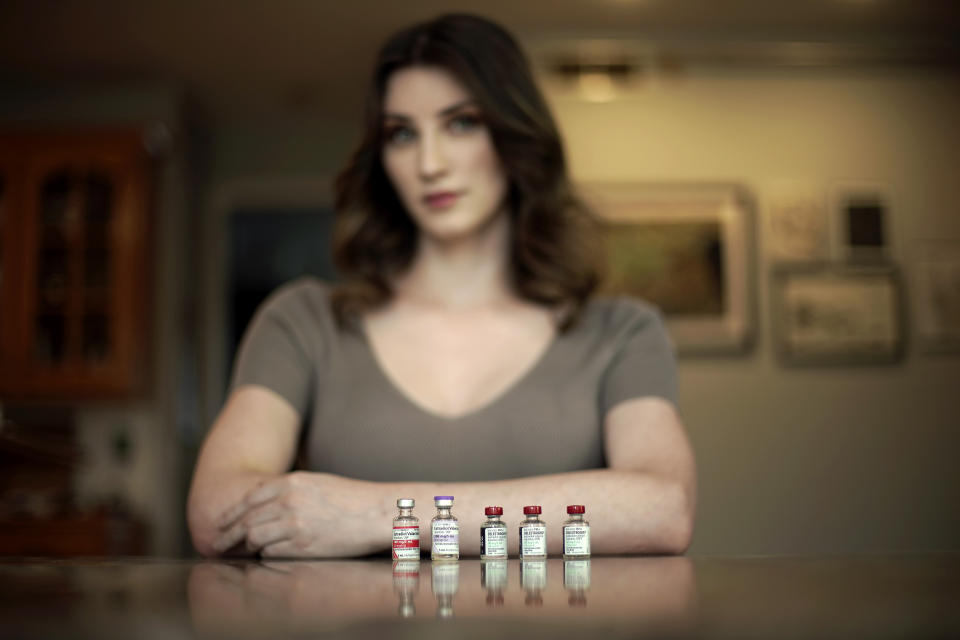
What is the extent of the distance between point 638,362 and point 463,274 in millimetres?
352

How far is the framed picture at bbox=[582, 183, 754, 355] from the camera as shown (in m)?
3.90

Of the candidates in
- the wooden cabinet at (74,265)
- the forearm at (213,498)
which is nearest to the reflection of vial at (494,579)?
the forearm at (213,498)

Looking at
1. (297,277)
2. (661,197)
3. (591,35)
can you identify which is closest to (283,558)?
(661,197)

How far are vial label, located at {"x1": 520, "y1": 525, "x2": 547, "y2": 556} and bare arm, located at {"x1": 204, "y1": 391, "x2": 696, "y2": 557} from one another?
0.14 meters

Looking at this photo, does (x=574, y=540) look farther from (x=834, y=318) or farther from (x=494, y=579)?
(x=834, y=318)

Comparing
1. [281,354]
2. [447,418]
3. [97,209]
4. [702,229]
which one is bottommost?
[447,418]

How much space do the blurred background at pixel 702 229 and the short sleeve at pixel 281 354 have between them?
8.19ft

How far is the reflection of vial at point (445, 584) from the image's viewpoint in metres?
0.44

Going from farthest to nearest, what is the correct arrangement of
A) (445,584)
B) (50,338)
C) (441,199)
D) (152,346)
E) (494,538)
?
(152,346)
(50,338)
(441,199)
(494,538)
(445,584)

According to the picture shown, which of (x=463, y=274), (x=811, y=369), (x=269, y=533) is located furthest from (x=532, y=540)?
(x=811, y=369)

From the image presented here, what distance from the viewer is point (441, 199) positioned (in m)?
1.47

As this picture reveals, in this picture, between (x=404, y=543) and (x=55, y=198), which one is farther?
(x=55, y=198)

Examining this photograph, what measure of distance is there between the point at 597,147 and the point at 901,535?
6.69ft

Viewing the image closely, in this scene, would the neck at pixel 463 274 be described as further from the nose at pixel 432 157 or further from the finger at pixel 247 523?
the finger at pixel 247 523
